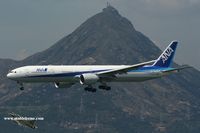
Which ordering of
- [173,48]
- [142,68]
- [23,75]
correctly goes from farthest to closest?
[173,48] < [142,68] < [23,75]

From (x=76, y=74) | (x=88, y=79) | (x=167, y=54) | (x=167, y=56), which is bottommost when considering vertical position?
(x=88, y=79)

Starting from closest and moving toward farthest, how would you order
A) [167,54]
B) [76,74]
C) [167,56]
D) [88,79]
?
1. [88,79]
2. [76,74]
3. [167,56]
4. [167,54]

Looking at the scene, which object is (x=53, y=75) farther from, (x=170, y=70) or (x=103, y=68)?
(x=170, y=70)

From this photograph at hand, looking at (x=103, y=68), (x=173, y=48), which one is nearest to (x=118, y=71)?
(x=103, y=68)

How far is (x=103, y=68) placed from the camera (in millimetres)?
165375

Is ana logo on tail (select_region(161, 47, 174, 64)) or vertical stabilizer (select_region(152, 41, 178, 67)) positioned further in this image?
ana logo on tail (select_region(161, 47, 174, 64))

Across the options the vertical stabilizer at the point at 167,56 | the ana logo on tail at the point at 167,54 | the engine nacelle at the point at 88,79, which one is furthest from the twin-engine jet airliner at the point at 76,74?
the ana logo on tail at the point at 167,54

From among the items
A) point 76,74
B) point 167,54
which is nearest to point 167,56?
point 167,54

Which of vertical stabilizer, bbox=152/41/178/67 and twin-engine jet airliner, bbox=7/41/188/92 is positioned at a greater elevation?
vertical stabilizer, bbox=152/41/178/67

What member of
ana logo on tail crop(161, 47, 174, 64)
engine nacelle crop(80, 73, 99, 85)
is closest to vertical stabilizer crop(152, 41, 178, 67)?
ana logo on tail crop(161, 47, 174, 64)

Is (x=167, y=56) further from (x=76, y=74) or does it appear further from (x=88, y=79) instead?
(x=76, y=74)

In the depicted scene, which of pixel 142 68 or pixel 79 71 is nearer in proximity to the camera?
pixel 79 71

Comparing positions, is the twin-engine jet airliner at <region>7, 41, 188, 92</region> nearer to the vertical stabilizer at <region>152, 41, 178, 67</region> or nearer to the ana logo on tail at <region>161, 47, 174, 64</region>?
the vertical stabilizer at <region>152, 41, 178, 67</region>

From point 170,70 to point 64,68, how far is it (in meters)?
33.9
